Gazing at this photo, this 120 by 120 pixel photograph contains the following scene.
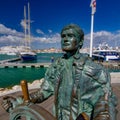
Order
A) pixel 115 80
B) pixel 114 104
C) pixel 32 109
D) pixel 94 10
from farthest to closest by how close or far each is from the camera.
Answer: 1. pixel 94 10
2. pixel 115 80
3. pixel 114 104
4. pixel 32 109

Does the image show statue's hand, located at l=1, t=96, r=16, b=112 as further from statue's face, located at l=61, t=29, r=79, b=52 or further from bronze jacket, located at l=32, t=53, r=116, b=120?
statue's face, located at l=61, t=29, r=79, b=52

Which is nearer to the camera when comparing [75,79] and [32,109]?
[32,109]

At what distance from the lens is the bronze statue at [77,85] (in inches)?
68.5

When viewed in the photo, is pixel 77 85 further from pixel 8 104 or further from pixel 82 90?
pixel 8 104

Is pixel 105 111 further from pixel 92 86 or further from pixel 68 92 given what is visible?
pixel 68 92

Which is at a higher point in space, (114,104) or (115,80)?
(114,104)

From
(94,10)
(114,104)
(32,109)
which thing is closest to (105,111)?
(114,104)

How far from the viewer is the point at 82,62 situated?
73.0 inches

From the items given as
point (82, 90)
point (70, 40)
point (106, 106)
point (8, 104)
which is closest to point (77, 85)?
point (82, 90)

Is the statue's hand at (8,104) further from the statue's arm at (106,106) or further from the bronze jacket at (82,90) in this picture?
the statue's arm at (106,106)

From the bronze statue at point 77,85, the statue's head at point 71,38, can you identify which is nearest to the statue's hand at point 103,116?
the bronze statue at point 77,85

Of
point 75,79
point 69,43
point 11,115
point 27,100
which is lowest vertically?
point 11,115

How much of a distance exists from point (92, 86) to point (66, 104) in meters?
0.29

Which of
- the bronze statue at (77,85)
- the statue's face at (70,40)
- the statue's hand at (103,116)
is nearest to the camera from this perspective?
the statue's hand at (103,116)
